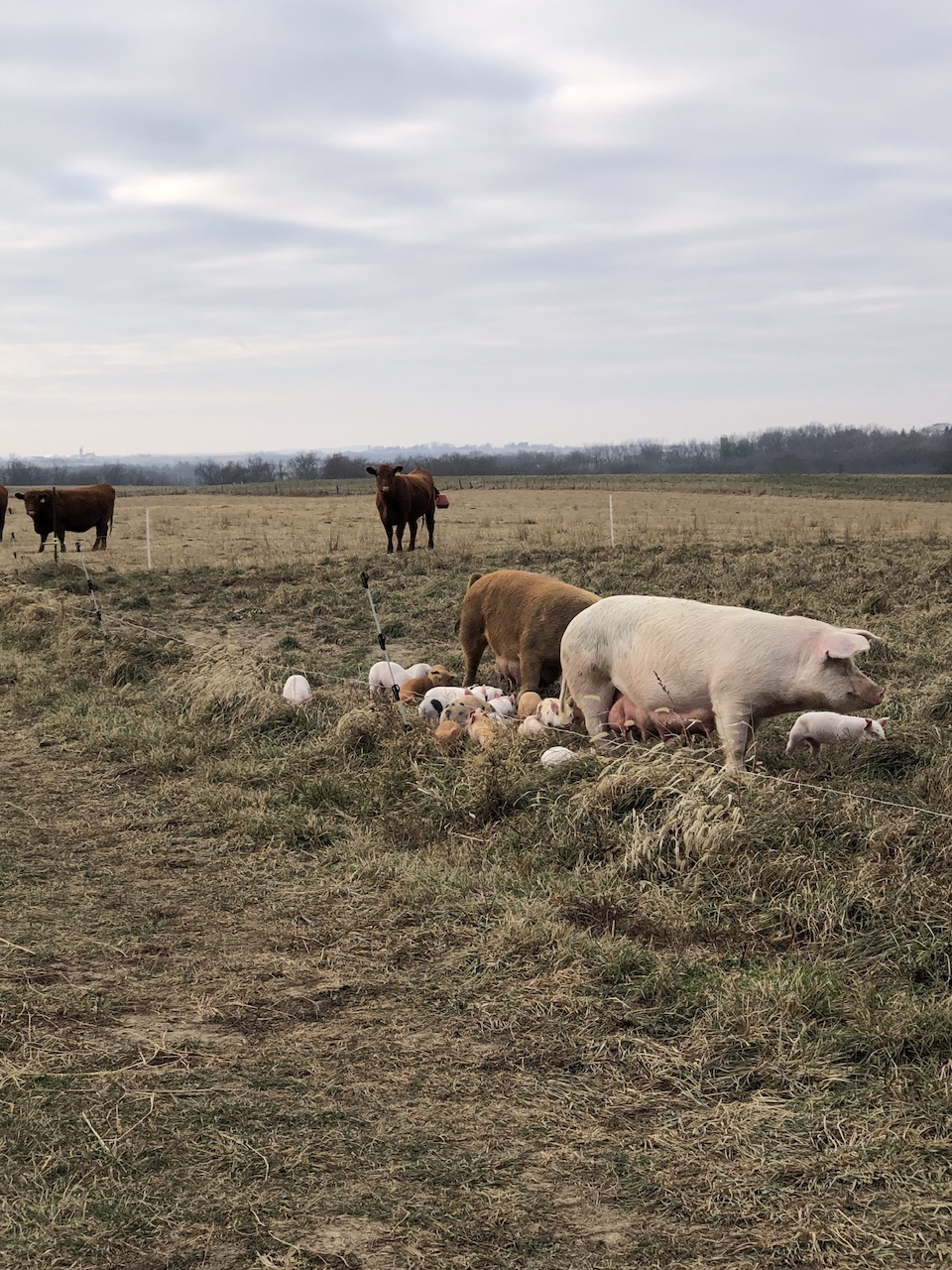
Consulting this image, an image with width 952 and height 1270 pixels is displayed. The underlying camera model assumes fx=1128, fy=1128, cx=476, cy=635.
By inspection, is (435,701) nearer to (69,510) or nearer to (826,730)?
(826,730)

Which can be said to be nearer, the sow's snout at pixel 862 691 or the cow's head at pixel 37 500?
the sow's snout at pixel 862 691

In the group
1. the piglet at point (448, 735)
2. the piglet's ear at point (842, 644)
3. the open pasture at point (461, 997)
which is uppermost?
the piglet's ear at point (842, 644)

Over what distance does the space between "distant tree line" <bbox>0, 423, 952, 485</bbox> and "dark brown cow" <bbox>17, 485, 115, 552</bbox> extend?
89.1 meters

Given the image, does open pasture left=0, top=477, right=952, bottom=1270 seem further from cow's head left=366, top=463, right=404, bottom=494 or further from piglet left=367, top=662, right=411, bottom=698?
cow's head left=366, top=463, right=404, bottom=494

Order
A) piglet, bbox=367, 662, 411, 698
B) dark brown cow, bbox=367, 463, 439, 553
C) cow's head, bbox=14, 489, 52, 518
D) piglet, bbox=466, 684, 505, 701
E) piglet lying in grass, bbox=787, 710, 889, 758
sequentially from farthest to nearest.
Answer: cow's head, bbox=14, 489, 52, 518 < dark brown cow, bbox=367, 463, 439, 553 < piglet, bbox=367, 662, 411, 698 < piglet, bbox=466, 684, 505, 701 < piglet lying in grass, bbox=787, 710, 889, 758

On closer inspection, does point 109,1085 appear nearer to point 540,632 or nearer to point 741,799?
point 741,799

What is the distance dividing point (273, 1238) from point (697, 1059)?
5.29ft

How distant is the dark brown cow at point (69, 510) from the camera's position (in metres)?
25.2

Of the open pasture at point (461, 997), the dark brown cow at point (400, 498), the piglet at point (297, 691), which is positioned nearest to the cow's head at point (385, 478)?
the dark brown cow at point (400, 498)

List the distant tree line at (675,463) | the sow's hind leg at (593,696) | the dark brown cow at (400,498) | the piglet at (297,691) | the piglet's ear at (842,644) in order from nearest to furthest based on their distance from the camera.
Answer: the piglet's ear at (842,644)
the sow's hind leg at (593,696)
the piglet at (297,691)
the dark brown cow at (400,498)
the distant tree line at (675,463)

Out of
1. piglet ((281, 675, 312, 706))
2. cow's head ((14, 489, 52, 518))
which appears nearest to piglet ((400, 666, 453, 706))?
piglet ((281, 675, 312, 706))

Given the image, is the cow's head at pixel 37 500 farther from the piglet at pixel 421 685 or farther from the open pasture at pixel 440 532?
the piglet at pixel 421 685

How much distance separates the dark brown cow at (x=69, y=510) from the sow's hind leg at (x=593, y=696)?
19277 millimetres

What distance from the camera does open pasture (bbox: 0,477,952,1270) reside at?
3152 mm
